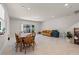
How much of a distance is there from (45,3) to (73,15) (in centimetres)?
82

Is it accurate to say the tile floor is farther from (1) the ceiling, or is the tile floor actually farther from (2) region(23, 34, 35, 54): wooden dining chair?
(1) the ceiling

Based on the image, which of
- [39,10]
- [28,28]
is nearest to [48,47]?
[28,28]

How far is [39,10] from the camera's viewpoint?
312 cm

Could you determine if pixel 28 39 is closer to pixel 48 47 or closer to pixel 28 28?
pixel 28 28

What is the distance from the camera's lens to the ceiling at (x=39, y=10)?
2970 millimetres

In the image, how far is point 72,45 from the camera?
3180 mm

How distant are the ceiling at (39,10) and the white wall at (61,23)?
0.37ft

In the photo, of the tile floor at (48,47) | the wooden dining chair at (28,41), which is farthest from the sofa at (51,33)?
the wooden dining chair at (28,41)

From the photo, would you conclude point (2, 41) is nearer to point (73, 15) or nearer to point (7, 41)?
point (7, 41)

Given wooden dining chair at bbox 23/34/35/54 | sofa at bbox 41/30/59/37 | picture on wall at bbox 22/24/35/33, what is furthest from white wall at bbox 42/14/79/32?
wooden dining chair at bbox 23/34/35/54

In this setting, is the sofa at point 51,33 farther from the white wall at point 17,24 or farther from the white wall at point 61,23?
the white wall at point 17,24

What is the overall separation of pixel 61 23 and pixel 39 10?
74 centimetres
